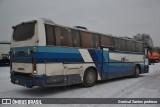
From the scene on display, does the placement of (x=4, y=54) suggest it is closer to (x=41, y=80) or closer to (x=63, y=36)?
(x=63, y=36)

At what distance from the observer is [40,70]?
8.08 meters

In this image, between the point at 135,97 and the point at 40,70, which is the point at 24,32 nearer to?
the point at 40,70

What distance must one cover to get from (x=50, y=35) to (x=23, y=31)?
1.36 m

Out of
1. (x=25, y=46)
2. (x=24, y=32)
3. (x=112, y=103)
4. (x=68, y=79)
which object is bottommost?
(x=112, y=103)

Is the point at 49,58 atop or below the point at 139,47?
below

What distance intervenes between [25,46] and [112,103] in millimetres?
4163

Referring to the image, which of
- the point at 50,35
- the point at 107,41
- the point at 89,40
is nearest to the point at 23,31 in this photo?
the point at 50,35

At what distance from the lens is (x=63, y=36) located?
9328 mm

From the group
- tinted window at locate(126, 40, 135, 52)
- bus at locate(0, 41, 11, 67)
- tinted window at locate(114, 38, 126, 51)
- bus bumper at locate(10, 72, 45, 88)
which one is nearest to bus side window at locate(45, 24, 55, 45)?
bus bumper at locate(10, 72, 45, 88)

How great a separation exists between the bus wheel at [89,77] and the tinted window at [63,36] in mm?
1969

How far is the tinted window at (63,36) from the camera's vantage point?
903 cm

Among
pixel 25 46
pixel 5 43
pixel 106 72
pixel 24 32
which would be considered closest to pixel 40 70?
pixel 25 46

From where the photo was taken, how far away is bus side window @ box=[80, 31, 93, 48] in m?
10.5

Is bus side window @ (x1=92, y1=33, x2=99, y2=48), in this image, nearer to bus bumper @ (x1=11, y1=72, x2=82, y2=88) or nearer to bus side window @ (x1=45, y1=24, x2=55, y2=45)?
bus bumper @ (x1=11, y1=72, x2=82, y2=88)
